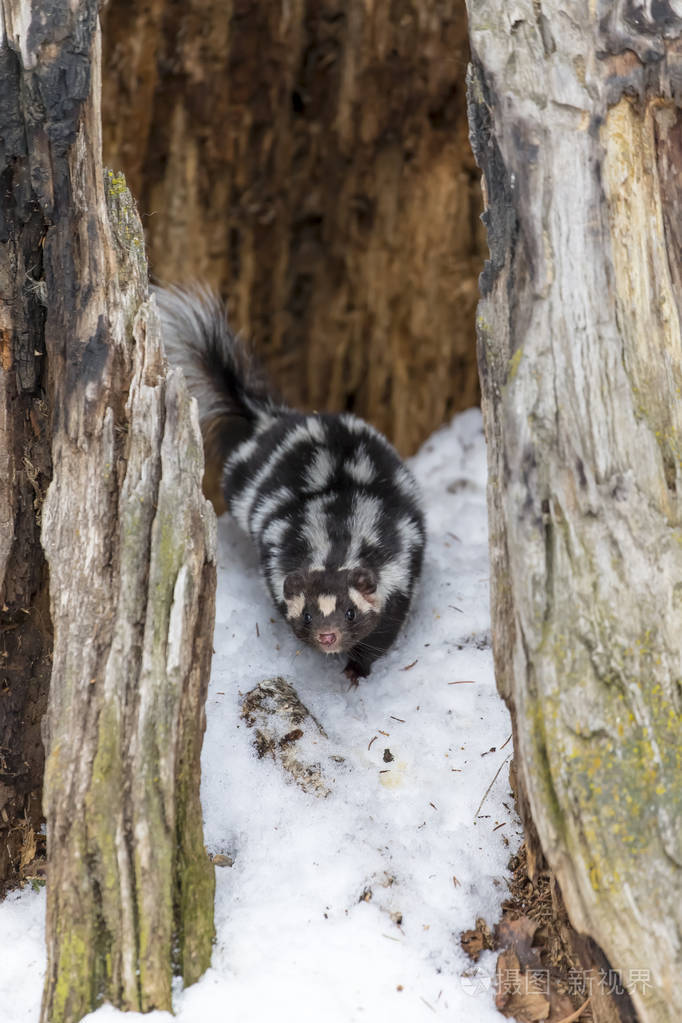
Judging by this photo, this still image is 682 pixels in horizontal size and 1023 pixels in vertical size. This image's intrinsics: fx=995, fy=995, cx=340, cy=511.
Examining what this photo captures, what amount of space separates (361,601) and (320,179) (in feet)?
8.91

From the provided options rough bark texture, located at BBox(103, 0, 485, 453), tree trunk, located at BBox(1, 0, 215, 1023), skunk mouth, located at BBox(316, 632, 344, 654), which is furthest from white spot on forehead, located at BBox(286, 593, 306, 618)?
rough bark texture, located at BBox(103, 0, 485, 453)

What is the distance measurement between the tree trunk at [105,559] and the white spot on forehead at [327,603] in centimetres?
132

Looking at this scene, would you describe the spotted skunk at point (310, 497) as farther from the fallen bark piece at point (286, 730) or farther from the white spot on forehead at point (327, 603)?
the fallen bark piece at point (286, 730)

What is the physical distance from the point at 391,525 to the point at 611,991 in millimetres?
2366

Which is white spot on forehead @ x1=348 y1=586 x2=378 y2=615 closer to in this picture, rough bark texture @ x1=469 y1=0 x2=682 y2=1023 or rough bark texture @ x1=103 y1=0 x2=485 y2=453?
rough bark texture @ x1=469 y1=0 x2=682 y2=1023

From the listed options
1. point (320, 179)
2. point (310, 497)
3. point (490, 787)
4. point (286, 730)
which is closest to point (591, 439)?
point (490, 787)

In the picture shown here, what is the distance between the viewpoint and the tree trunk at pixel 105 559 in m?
2.71

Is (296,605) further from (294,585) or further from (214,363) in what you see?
(214,363)

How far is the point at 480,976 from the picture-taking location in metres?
2.91

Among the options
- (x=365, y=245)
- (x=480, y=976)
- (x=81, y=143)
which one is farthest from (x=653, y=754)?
(x=365, y=245)

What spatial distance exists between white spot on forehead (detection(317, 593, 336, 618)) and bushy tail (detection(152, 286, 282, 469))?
4.43ft

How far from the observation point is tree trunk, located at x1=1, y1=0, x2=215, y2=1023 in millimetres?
2711

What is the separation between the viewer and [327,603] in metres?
4.21

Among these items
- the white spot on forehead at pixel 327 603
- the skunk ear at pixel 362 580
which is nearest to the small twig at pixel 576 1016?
the white spot on forehead at pixel 327 603
